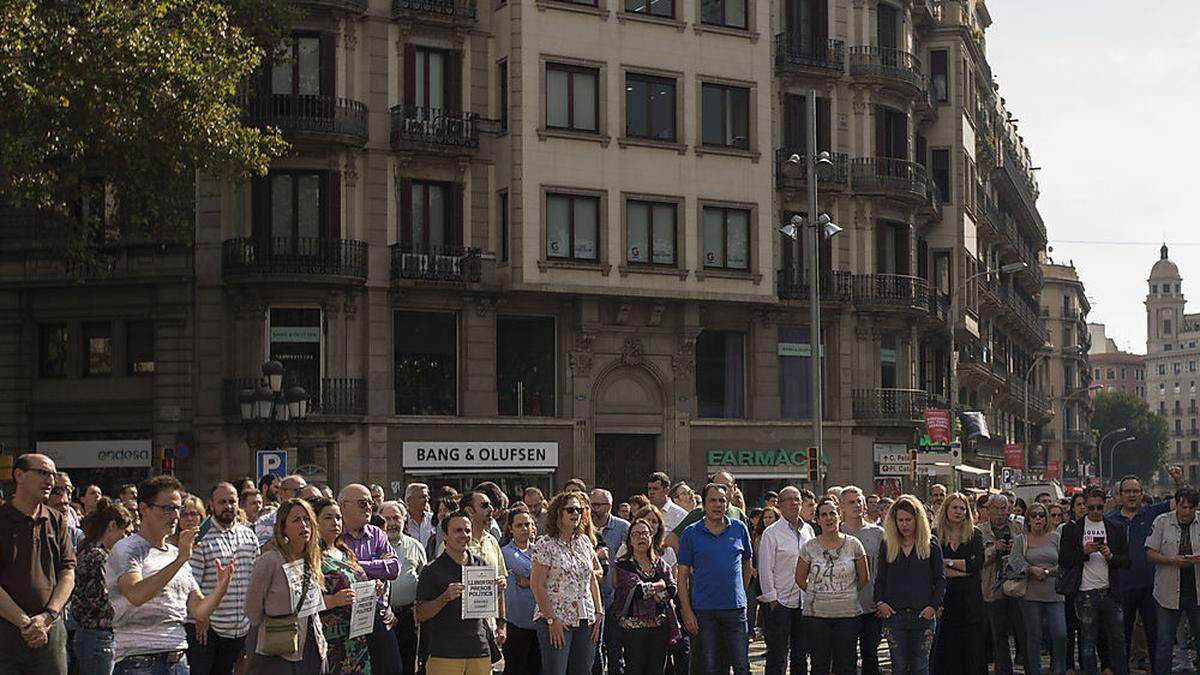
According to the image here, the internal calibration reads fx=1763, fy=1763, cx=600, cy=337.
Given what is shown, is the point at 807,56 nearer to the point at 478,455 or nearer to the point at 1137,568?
the point at 478,455

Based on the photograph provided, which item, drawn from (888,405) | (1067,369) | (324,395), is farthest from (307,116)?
(1067,369)

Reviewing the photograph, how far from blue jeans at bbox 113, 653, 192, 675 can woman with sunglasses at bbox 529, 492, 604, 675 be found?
328 cm

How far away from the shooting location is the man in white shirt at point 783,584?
16625 mm

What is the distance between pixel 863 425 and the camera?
46844 mm

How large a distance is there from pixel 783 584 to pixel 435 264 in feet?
81.0

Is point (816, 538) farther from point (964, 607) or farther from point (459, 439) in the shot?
point (459, 439)

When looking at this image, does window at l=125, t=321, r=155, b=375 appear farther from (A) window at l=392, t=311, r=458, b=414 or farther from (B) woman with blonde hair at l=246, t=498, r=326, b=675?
(B) woman with blonde hair at l=246, t=498, r=326, b=675

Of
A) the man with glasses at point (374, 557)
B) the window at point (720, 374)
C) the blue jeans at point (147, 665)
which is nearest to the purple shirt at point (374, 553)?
the man with glasses at point (374, 557)

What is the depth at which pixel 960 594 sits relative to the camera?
16.5m

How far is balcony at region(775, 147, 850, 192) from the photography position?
4584cm

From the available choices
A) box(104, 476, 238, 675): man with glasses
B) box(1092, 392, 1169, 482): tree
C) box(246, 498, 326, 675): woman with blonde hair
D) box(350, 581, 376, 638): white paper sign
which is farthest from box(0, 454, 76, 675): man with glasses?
box(1092, 392, 1169, 482): tree

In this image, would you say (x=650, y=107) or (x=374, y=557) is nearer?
(x=374, y=557)

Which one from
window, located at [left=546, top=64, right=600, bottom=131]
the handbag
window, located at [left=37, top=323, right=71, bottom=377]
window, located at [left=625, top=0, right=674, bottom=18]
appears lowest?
the handbag

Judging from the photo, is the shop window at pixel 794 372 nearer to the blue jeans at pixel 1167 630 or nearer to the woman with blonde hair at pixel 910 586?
the blue jeans at pixel 1167 630
